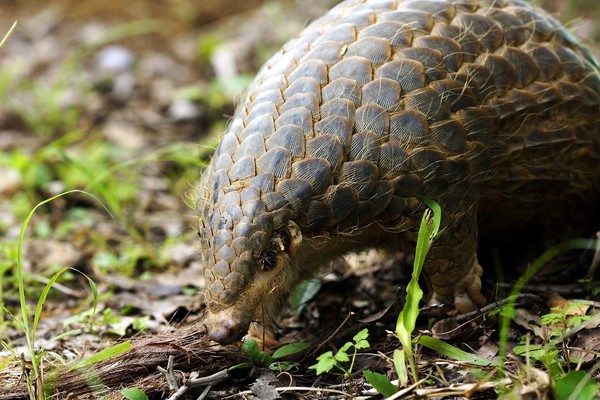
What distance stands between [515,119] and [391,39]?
2.44 ft

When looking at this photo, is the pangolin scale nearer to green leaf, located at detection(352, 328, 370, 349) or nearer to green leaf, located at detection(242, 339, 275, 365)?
green leaf, located at detection(242, 339, 275, 365)

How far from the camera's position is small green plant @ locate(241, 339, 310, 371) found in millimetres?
3604

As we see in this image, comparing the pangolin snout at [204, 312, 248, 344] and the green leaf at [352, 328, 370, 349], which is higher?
the pangolin snout at [204, 312, 248, 344]

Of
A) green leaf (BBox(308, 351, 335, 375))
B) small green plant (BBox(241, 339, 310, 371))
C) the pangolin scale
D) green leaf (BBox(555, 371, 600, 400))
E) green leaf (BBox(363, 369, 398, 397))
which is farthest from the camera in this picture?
small green plant (BBox(241, 339, 310, 371))

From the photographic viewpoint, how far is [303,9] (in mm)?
9883

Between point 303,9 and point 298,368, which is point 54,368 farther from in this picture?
point 303,9

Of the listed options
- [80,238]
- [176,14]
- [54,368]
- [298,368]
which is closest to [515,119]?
[298,368]

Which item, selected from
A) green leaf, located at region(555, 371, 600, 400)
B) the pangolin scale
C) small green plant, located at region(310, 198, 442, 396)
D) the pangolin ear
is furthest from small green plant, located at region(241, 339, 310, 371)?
green leaf, located at region(555, 371, 600, 400)

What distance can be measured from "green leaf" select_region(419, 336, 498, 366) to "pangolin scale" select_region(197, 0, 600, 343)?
609mm

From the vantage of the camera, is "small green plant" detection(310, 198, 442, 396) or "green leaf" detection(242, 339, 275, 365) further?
"green leaf" detection(242, 339, 275, 365)

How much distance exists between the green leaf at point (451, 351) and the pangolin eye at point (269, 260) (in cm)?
71

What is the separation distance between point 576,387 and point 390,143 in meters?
1.35

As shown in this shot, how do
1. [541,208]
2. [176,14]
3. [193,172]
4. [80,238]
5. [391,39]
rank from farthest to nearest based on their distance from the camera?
[176,14]
[193,172]
[80,238]
[541,208]
[391,39]

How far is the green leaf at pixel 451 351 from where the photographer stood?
3.34m
